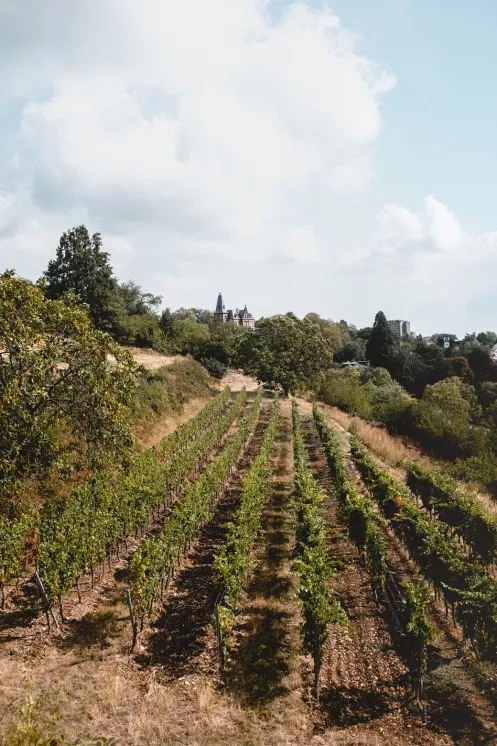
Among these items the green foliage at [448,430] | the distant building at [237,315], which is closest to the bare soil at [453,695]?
the green foliage at [448,430]

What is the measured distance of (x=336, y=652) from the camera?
860 cm

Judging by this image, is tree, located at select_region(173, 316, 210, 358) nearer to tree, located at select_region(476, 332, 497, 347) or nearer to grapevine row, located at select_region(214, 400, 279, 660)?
grapevine row, located at select_region(214, 400, 279, 660)

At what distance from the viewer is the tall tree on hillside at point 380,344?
66312 mm

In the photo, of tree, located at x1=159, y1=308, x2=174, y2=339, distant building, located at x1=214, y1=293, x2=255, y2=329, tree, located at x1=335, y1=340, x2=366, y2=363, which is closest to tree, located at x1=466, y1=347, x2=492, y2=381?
tree, located at x1=335, y1=340, x2=366, y2=363

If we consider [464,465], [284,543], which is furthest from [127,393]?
[464,465]

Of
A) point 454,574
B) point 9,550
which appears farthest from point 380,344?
point 9,550

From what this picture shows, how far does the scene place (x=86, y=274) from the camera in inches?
1593

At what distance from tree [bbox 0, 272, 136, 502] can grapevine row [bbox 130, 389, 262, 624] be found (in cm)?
277

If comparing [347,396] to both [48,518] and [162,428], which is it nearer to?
[162,428]

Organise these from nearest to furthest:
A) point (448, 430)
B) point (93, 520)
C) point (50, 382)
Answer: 1. point (93, 520)
2. point (50, 382)
3. point (448, 430)

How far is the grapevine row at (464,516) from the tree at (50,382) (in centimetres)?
1071

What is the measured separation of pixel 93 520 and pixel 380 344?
62604 mm

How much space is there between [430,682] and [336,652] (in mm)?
1780

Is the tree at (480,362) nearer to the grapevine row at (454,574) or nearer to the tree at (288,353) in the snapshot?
the tree at (288,353)
